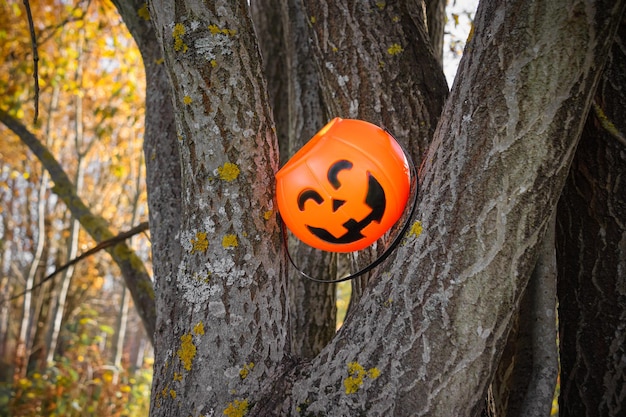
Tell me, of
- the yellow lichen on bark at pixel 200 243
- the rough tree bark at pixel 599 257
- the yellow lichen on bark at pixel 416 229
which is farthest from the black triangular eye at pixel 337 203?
the rough tree bark at pixel 599 257

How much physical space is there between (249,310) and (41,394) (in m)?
6.73

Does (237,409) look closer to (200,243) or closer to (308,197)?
(200,243)

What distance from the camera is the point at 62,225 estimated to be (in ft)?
38.8

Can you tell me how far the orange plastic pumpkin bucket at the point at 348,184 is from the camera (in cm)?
150

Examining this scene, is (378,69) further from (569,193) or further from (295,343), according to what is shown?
(295,343)

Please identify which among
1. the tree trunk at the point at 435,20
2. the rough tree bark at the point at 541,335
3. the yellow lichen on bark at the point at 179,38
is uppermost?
the tree trunk at the point at 435,20

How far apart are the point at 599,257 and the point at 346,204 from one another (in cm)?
113

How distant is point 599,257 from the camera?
1.95m

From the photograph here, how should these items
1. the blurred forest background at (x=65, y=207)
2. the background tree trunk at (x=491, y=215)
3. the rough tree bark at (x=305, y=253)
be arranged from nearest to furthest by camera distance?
the background tree trunk at (x=491, y=215)
the rough tree bark at (x=305, y=253)
the blurred forest background at (x=65, y=207)

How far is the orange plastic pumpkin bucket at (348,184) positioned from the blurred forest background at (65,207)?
547 cm

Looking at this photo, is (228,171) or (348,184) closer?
(348,184)

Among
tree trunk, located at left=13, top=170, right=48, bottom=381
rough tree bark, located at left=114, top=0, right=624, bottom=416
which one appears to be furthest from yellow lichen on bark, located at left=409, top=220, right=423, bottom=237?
tree trunk, located at left=13, top=170, right=48, bottom=381

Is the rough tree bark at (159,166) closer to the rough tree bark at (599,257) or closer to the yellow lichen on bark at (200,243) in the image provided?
the yellow lichen on bark at (200,243)

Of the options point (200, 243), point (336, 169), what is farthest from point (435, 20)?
point (200, 243)
